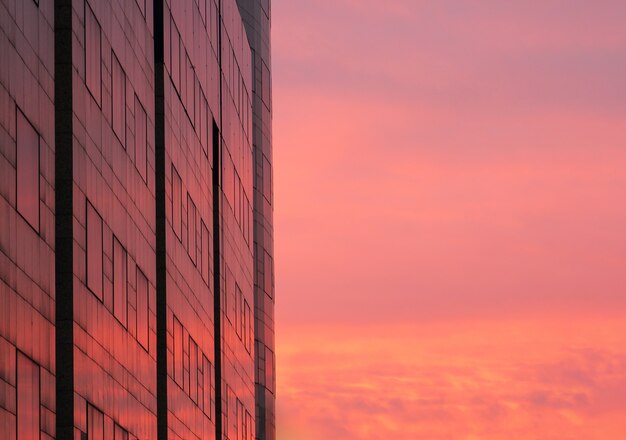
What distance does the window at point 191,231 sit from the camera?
3366 inches

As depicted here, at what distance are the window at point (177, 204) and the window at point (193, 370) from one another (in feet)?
22.4

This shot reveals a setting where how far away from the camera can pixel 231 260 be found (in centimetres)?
10312

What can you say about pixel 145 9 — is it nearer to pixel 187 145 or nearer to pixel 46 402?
pixel 187 145

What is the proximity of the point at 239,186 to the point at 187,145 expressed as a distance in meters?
25.0

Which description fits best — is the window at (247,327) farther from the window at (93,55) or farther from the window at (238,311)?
the window at (93,55)

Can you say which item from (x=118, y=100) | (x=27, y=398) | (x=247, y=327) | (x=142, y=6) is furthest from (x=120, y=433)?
(x=247, y=327)

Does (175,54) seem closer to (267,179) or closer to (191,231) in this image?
(191,231)

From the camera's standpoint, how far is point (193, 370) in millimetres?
86000

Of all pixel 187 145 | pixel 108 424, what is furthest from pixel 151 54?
pixel 108 424

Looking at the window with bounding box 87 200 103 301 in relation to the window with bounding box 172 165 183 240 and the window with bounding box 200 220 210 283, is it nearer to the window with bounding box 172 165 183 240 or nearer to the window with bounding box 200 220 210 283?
the window with bounding box 172 165 183 240

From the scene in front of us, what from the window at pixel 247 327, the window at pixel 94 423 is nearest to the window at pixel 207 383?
the window at pixel 247 327

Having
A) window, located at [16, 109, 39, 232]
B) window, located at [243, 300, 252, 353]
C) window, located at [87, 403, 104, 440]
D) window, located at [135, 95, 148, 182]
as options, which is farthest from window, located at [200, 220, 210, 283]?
window, located at [16, 109, 39, 232]

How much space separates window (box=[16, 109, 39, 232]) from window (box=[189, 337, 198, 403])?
33.8 m

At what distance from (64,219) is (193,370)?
31.2 meters
